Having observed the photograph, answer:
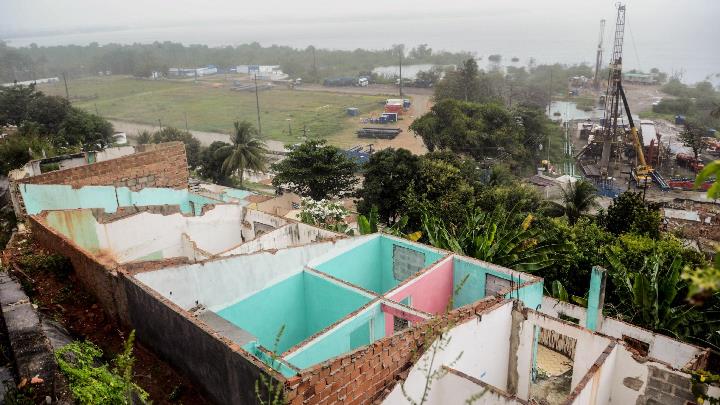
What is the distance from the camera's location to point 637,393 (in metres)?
9.02

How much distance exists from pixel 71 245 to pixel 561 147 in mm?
53551

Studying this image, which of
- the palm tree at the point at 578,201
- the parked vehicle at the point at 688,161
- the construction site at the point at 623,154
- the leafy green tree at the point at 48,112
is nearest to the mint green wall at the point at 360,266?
the palm tree at the point at 578,201

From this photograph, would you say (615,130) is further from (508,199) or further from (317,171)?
(317,171)

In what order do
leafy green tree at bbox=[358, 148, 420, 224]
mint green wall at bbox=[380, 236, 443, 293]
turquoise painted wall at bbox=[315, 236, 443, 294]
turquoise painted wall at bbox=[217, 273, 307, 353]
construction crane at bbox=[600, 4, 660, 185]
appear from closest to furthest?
turquoise painted wall at bbox=[217, 273, 307, 353] → turquoise painted wall at bbox=[315, 236, 443, 294] → mint green wall at bbox=[380, 236, 443, 293] → leafy green tree at bbox=[358, 148, 420, 224] → construction crane at bbox=[600, 4, 660, 185]

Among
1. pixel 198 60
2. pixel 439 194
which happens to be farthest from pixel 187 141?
pixel 198 60

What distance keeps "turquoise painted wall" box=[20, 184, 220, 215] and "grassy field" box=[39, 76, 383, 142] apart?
5463 centimetres

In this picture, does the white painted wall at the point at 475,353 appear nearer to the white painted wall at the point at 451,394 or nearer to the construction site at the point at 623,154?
the white painted wall at the point at 451,394

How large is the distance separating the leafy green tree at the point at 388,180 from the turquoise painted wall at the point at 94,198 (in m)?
14.5

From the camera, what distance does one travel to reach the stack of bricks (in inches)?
618

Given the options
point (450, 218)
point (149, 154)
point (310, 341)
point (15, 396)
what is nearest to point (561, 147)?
point (450, 218)

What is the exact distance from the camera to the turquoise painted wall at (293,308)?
1098 centimetres

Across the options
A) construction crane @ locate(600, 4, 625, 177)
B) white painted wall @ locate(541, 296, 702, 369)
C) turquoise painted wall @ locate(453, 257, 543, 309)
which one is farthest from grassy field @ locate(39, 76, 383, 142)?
turquoise painted wall @ locate(453, 257, 543, 309)

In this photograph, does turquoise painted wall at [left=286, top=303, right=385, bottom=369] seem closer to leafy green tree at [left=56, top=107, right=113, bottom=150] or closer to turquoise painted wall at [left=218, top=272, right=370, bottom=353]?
turquoise painted wall at [left=218, top=272, right=370, bottom=353]

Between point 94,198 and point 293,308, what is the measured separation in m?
7.66
